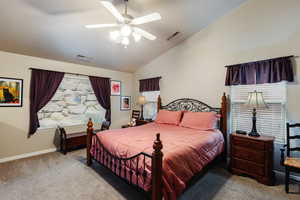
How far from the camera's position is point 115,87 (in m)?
5.32

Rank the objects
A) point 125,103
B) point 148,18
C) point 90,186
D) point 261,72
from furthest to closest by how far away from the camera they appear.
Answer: point 125,103 < point 261,72 < point 90,186 < point 148,18

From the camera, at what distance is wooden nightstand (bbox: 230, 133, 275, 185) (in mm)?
2400

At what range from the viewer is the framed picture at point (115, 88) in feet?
17.2

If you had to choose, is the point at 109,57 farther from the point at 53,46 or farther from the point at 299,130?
the point at 299,130

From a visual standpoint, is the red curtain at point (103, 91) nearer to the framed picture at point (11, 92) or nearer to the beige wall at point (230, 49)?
the framed picture at point (11, 92)

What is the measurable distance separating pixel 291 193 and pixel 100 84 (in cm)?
495

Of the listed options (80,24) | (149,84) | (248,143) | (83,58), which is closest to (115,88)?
(149,84)

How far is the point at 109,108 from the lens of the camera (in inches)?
199

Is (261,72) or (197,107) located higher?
(261,72)

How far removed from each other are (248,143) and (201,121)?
3.02ft

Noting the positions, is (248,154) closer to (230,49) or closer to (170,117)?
(170,117)

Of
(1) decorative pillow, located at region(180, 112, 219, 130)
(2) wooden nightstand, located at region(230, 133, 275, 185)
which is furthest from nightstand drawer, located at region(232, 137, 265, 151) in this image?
(1) decorative pillow, located at region(180, 112, 219, 130)

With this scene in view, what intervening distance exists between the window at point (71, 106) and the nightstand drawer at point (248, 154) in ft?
13.1

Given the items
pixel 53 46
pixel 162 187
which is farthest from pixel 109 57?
pixel 162 187
